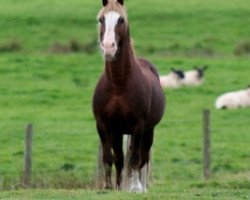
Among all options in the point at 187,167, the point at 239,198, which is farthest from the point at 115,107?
the point at 187,167

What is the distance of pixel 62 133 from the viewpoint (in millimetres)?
28672

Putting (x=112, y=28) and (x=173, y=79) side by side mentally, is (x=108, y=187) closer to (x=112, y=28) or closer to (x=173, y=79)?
(x=112, y=28)

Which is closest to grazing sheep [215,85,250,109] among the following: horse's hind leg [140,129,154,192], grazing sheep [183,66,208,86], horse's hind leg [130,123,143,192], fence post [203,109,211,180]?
grazing sheep [183,66,208,86]

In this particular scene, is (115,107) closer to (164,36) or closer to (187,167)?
(187,167)

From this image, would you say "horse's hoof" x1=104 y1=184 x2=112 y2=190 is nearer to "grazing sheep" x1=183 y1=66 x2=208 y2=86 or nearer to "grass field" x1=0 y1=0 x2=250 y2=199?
"grass field" x1=0 y1=0 x2=250 y2=199

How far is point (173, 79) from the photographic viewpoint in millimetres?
38750

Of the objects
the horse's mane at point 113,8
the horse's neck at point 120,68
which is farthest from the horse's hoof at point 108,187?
the horse's mane at point 113,8

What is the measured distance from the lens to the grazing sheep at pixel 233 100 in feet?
113

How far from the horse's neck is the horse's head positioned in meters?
0.25

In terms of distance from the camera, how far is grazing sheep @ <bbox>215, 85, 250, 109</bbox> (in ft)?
113

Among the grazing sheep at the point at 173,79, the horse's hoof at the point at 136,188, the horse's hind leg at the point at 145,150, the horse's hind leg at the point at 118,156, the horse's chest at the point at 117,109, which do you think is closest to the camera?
the horse's chest at the point at 117,109

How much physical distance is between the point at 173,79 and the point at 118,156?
943 inches

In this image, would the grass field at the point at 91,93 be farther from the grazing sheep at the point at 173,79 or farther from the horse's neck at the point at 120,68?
the horse's neck at the point at 120,68

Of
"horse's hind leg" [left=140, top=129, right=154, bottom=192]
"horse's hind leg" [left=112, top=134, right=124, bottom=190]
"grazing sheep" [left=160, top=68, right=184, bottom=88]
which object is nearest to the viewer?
"horse's hind leg" [left=112, top=134, right=124, bottom=190]
